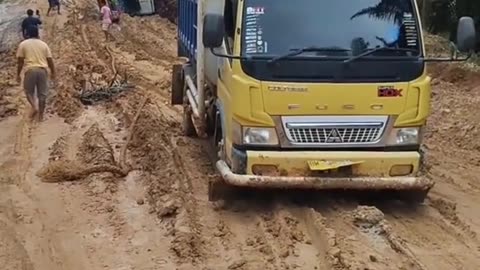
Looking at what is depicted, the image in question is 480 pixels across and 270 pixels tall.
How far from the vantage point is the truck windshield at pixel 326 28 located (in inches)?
364

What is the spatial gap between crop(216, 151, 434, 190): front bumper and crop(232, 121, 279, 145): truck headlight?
103mm

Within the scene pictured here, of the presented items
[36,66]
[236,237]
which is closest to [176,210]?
[236,237]

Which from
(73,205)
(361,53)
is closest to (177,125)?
(73,205)

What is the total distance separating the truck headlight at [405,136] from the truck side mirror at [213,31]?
1.95m

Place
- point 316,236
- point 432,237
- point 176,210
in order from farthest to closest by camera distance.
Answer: point 176,210 < point 432,237 < point 316,236

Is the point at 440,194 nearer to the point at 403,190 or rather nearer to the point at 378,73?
the point at 403,190

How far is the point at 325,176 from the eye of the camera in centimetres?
920

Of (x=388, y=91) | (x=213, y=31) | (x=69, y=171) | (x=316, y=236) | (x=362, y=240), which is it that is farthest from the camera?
(x=69, y=171)

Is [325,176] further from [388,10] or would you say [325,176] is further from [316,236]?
[388,10]

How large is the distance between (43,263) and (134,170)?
3.64 m

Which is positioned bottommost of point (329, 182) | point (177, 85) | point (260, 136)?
point (177, 85)

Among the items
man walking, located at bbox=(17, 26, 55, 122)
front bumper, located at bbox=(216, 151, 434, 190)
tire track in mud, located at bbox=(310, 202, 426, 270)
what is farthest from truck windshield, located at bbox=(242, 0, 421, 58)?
man walking, located at bbox=(17, 26, 55, 122)

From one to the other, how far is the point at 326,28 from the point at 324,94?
0.73m

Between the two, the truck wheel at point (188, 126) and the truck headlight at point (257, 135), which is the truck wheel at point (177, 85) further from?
the truck headlight at point (257, 135)
